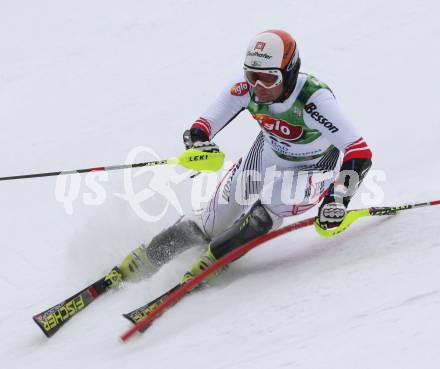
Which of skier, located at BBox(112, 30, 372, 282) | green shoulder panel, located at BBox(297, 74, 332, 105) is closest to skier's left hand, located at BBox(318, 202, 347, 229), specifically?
skier, located at BBox(112, 30, 372, 282)

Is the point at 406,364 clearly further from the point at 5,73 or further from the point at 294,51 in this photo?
the point at 5,73

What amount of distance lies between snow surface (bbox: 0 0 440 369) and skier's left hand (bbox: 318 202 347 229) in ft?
0.90

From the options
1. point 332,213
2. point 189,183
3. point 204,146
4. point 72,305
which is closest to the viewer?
point 332,213

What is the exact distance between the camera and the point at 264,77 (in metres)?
4.02

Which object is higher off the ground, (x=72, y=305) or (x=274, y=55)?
(x=274, y=55)

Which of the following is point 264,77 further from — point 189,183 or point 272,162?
point 189,183

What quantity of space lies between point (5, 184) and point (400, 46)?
5458mm

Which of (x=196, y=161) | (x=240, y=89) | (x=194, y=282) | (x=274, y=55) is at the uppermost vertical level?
(x=274, y=55)

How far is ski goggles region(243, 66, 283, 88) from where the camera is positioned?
3986mm

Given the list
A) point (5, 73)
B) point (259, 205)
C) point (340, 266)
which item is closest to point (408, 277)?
point (340, 266)

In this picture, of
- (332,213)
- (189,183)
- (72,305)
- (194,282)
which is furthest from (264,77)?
(189,183)

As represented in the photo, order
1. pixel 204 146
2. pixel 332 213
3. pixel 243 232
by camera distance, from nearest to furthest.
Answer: pixel 332 213
pixel 243 232
pixel 204 146

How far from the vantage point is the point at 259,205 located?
4523 mm

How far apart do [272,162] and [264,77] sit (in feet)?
2.60
